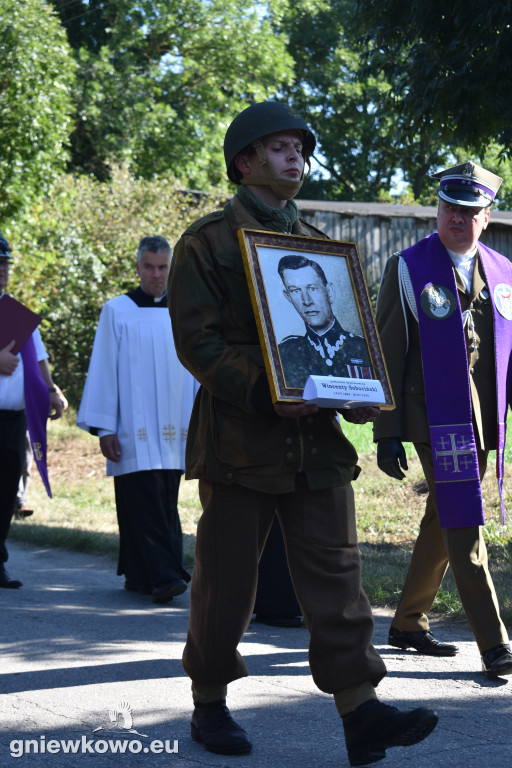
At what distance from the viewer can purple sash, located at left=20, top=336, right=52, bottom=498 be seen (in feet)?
25.0

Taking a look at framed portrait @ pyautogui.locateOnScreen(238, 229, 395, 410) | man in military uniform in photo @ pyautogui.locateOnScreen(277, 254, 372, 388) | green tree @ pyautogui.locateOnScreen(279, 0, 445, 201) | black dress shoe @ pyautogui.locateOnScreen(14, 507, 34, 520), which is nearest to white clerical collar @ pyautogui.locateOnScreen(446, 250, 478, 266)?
framed portrait @ pyautogui.locateOnScreen(238, 229, 395, 410)

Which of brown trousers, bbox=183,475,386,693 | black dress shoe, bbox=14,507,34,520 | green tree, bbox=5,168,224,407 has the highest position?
green tree, bbox=5,168,224,407

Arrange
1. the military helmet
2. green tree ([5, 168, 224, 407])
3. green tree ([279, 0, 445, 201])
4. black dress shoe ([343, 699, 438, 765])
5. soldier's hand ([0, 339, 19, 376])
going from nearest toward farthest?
black dress shoe ([343, 699, 438, 765]), the military helmet, soldier's hand ([0, 339, 19, 376]), green tree ([5, 168, 224, 407]), green tree ([279, 0, 445, 201])

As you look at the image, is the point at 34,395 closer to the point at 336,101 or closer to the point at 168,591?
the point at 168,591

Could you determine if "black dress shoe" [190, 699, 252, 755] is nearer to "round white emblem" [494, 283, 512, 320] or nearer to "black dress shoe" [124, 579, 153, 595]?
"round white emblem" [494, 283, 512, 320]

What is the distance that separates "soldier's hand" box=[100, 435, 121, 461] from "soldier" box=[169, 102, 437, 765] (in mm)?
3404

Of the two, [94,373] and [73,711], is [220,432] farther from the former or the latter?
[94,373]

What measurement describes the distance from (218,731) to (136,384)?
3.93m

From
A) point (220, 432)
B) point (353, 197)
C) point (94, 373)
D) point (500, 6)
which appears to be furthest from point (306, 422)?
point (353, 197)

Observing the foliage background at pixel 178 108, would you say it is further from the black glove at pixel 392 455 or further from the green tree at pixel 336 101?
the black glove at pixel 392 455

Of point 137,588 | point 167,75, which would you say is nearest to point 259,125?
point 137,588

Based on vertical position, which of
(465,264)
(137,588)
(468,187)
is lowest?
(137,588)

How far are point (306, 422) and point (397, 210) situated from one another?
2690 cm

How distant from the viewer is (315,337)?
3.74m
